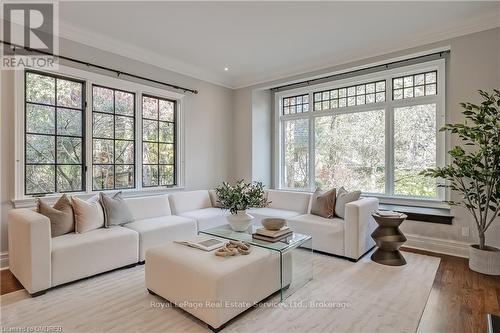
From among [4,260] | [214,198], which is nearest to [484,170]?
[214,198]

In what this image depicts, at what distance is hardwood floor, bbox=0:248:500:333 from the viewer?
6.70 feet

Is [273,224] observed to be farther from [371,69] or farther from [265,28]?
[371,69]

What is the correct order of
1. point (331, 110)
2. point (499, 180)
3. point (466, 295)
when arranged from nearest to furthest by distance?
point (466, 295) < point (499, 180) < point (331, 110)

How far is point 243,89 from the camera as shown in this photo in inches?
225

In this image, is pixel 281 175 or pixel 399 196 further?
pixel 281 175

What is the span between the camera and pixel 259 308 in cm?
226

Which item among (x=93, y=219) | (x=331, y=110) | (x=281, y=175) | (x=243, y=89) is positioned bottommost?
(x=93, y=219)

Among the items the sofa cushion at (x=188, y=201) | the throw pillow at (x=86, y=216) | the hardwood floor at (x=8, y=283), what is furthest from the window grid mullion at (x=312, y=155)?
the hardwood floor at (x=8, y=283)

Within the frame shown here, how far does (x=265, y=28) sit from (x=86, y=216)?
10.0ft

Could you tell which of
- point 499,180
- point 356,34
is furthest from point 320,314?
point 356,34

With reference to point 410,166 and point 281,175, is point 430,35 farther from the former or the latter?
point 281,175

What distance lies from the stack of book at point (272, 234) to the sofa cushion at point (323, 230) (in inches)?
39.2

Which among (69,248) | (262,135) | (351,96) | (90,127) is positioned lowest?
(69,248)

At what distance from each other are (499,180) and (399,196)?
61.6 inches
